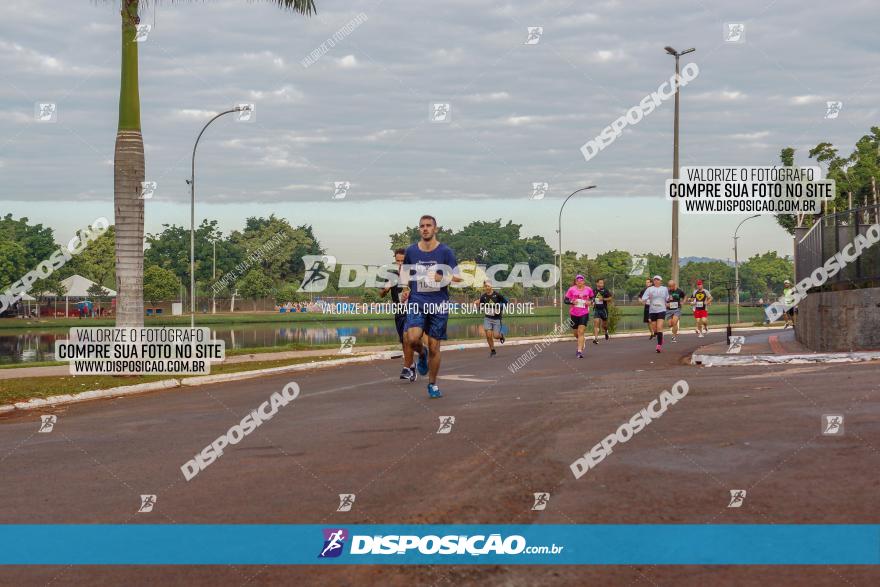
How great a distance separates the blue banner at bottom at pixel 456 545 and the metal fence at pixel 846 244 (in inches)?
597

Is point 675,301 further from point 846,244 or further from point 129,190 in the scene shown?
point 129,190

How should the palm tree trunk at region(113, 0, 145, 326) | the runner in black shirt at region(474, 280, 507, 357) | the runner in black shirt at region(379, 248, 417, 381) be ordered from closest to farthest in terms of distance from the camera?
the runner in black shirt at region(379, 248, 417, 381) < the palm tree trunk at region(113, 0, 145, 326) < the runner in black shirt at region(474, 280, 507, 357)

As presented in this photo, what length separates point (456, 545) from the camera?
4.92 metres

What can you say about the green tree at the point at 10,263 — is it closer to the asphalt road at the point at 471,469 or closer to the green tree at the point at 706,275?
the asphalt road at the point at 471,469

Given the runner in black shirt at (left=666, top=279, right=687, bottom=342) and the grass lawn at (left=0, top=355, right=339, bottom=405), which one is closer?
the grass lawn at (left=0, top=355, right=339, bottom=405)

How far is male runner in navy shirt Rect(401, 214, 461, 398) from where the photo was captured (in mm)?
11461

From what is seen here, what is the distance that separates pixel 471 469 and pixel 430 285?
4.94 meters

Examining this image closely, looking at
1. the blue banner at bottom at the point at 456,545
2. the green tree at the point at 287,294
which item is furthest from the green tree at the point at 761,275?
the blue banner at bottom at the point at 456,545

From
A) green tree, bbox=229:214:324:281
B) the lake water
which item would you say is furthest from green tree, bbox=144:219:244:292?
the lake water

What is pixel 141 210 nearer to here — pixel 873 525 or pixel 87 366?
pixel 87 366

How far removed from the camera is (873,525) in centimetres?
504

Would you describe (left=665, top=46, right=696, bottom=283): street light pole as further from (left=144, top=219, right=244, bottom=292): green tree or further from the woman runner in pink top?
(left=144, top=219, right=244, bottom=292): green tree

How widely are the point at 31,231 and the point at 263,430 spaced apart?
4170 inches
